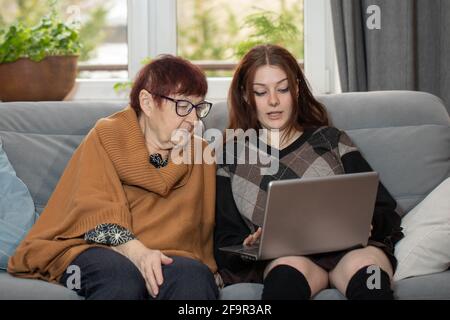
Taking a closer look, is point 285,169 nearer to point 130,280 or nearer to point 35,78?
point 130,280

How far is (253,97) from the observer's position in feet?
7.43

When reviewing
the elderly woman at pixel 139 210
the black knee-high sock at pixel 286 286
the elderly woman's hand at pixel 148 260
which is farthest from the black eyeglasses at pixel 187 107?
the black knee-high sock at pixel 286 286

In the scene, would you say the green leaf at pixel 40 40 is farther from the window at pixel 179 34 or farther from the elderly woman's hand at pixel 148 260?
the elderly woman's hand at pixel 148 260

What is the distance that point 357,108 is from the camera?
2.45 m

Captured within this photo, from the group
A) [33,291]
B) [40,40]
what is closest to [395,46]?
[40,40]

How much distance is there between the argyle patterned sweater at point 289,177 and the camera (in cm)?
210

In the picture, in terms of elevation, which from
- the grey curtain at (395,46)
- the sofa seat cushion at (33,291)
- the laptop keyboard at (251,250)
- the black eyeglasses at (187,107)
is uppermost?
the grey curtain at (395,46)

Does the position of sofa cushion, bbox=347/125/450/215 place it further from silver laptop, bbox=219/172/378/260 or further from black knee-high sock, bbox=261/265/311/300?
black knee-high sock, bbox=261/265/311/300

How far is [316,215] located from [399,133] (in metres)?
0.76

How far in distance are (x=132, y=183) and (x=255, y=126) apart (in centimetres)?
47

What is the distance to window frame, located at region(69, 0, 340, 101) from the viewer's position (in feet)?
10.6

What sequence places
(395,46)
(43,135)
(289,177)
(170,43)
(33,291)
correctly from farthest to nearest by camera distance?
(170,43) < (395,46) < (43,135) < (289,177) < (33,291)

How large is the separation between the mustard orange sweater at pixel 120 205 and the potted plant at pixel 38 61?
956 mm

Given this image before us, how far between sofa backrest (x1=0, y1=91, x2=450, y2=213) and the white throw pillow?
25 centimetres
